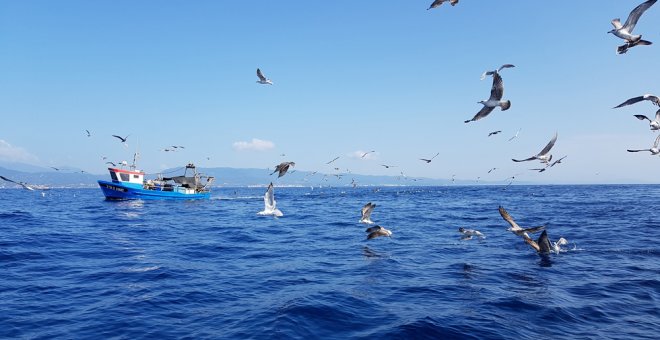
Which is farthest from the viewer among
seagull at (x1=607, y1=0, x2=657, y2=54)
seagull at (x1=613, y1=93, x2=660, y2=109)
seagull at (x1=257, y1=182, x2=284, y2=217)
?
seagull at (x1=257, y1=182, x2=284, y2=217)

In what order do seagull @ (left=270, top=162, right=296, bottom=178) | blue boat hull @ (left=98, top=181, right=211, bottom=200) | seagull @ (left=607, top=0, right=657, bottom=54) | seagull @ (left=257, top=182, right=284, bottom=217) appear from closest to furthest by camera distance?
seagull @ (left=607, top=0, right=657, bottom=54) < seagull @ (left=270, top=162, right=296, bottom=178) < seagull @ (left=257, top=182, right=284, bottom=217) < blue boat hull @ (left=98, top=181, right=211, bottom=200)

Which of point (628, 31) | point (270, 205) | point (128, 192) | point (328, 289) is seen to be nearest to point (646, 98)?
point (628, 31)

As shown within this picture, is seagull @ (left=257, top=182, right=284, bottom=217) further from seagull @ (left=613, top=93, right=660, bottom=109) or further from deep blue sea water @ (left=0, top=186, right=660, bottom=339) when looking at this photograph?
seagull @ (left=613, top=93, right=660, bottom=109)

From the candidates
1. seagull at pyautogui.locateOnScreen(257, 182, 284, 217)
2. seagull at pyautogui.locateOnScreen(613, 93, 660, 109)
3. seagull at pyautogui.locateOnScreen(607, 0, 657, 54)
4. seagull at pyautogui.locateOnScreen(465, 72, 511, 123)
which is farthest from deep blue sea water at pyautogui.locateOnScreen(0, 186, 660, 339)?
seagull at pyautogui.locateOnScreen(607, 0, 657, 54)

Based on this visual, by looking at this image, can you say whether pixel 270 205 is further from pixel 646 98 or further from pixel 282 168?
pixel 646 98

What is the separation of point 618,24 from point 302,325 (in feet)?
31.3

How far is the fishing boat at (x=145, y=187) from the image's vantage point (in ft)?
180

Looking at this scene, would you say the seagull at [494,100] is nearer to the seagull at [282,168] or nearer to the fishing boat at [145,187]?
the seagull at [282,168]

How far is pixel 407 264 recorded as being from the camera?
1438 cm

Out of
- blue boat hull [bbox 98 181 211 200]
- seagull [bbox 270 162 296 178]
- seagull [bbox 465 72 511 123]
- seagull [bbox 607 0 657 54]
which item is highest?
seagull [bbox 607 0 657 54]

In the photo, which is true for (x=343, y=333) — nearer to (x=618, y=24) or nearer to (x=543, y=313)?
(x=543, y=313)

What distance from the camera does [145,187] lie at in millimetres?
57188

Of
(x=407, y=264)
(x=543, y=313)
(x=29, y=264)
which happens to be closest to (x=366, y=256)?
(x=407, y=264)

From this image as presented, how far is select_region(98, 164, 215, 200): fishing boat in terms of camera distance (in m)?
54.9
